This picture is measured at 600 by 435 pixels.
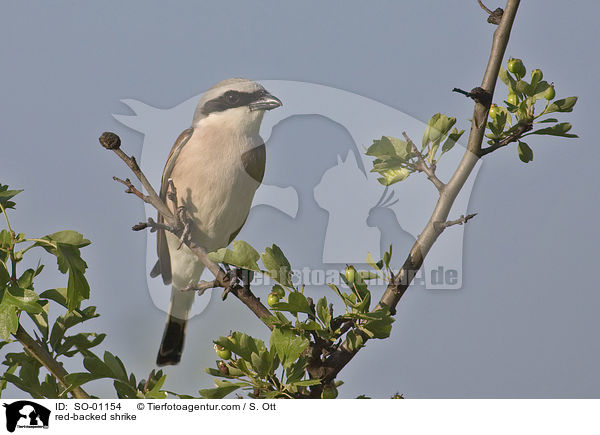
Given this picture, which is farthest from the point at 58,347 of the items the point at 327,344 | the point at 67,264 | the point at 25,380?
the point at 327,344

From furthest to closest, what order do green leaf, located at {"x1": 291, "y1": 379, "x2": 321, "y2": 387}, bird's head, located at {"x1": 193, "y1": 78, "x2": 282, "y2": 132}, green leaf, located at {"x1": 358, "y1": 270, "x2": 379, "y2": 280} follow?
bird's head, located at {"x1": 193, "y1": 78, "x2": 282, "y2": 132}, green leaf, located at {"x1": 358, "y1": 270, "x2": 379, "y2": 280}, green leaf, located at {"x1": 291, "y1": 379, "x2": 321, "y2": 387}

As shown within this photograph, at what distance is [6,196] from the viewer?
2.08 metres

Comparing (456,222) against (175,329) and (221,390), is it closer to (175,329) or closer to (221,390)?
(221,390)

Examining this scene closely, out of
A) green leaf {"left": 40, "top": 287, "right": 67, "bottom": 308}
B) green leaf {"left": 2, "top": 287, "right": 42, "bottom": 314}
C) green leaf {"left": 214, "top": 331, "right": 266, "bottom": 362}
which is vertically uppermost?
green leaf {"left": 40, "top": 287, "right": 67, "bottom": 308}

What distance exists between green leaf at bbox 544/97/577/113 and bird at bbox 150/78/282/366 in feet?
5.16

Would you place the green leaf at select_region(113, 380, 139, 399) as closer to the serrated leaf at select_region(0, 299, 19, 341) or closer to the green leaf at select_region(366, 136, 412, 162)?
the serrated leaf at select_region(0, 299, 19, 341)

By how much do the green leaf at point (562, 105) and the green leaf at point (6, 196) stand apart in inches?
69.7

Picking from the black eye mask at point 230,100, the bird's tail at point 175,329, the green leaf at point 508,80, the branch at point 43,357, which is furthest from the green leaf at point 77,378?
the black eye mask at point 230,100

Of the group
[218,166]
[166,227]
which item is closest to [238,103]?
[218,166]

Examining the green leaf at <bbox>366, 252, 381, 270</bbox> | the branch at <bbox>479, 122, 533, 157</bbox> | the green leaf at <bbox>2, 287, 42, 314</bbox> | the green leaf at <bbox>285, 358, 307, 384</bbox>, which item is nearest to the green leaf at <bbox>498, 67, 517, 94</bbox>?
the branch at <bbox>479, 122, 533, 157</bbox>

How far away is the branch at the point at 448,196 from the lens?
183cm

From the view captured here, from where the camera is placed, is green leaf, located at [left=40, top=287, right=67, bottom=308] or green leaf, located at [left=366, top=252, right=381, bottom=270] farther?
green leaf, located at [left=40, top=287, right=67, bottom=308]

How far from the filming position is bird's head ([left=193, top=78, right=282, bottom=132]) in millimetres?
3295
